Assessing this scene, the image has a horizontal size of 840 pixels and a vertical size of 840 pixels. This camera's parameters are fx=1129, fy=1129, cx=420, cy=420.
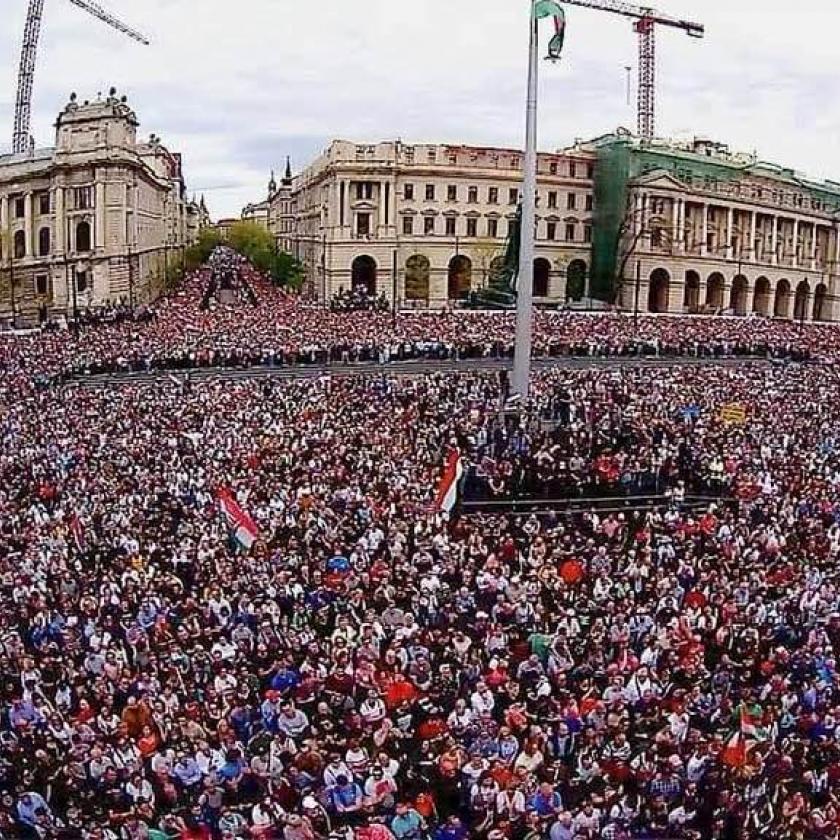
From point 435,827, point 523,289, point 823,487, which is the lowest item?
point 435,827

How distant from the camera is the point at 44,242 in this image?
7581 centimetres

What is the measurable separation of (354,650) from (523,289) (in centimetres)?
1412

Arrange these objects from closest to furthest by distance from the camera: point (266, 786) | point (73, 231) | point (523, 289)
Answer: point (266, 786) < point (523, 289) < point (73, 231)

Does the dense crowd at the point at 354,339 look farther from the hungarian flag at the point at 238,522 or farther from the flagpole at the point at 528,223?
the hungarian flag at the point at 238,522

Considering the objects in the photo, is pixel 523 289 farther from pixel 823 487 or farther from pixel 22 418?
pixel 22 418

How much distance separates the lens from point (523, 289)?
25.5 m

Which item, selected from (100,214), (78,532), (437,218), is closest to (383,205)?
(437,218)

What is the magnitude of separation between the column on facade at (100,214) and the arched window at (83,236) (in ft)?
3.75

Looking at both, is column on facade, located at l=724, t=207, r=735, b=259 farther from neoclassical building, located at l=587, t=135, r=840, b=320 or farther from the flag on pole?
the flag on pole

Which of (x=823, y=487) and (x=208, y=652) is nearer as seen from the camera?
(x=208, y=652)

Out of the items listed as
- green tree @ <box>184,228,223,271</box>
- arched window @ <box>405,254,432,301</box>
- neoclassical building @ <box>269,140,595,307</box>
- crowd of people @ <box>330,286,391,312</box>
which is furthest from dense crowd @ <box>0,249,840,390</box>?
green tree @ <box>184,228,223,271</box>

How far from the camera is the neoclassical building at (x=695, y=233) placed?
78125mm

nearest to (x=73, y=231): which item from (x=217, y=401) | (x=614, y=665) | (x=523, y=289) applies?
(x=217, y=401)

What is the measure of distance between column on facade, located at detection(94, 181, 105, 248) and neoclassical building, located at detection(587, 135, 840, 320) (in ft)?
111
